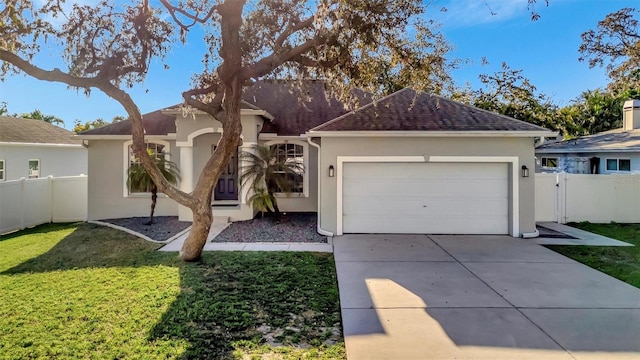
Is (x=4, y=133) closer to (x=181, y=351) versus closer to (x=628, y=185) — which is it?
(x=181, y=351)

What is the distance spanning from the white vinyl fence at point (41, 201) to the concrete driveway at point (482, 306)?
1129 cm

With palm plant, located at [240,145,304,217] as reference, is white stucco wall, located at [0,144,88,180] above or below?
above

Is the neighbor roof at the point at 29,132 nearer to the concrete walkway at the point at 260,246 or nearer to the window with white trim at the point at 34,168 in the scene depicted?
the window with white trim at the point at 34,168

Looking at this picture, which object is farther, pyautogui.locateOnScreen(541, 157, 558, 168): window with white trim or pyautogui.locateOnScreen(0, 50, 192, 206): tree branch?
pyautogui.locateOnScreen(541, 157, 558, 168): window with white trim

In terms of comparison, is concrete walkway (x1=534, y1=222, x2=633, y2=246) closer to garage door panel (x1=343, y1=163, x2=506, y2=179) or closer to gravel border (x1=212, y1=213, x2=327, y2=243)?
garage door panel (x1=343, y1=163, x2=506, y2=179)

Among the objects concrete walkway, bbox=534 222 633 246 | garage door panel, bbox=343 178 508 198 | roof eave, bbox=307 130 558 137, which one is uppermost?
roof eave, bbox=307 130 558 137

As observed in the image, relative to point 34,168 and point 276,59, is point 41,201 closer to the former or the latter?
point 34,168

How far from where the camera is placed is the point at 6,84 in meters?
8.82

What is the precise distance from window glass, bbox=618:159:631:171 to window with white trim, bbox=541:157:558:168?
491 centimetres

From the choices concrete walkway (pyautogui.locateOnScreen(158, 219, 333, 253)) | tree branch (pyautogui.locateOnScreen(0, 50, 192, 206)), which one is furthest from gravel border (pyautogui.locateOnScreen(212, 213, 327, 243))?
tree branch (pyautogui.locateOnScreen(0, 50, 192, 206))

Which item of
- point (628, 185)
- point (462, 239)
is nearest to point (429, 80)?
point (462, 239)

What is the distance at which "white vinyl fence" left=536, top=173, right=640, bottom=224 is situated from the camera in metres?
12.9

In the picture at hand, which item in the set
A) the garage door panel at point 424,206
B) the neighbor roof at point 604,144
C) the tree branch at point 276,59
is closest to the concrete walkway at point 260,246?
the garage door panel at point 424,206

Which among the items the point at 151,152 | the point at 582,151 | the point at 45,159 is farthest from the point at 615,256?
the point at 45,159
